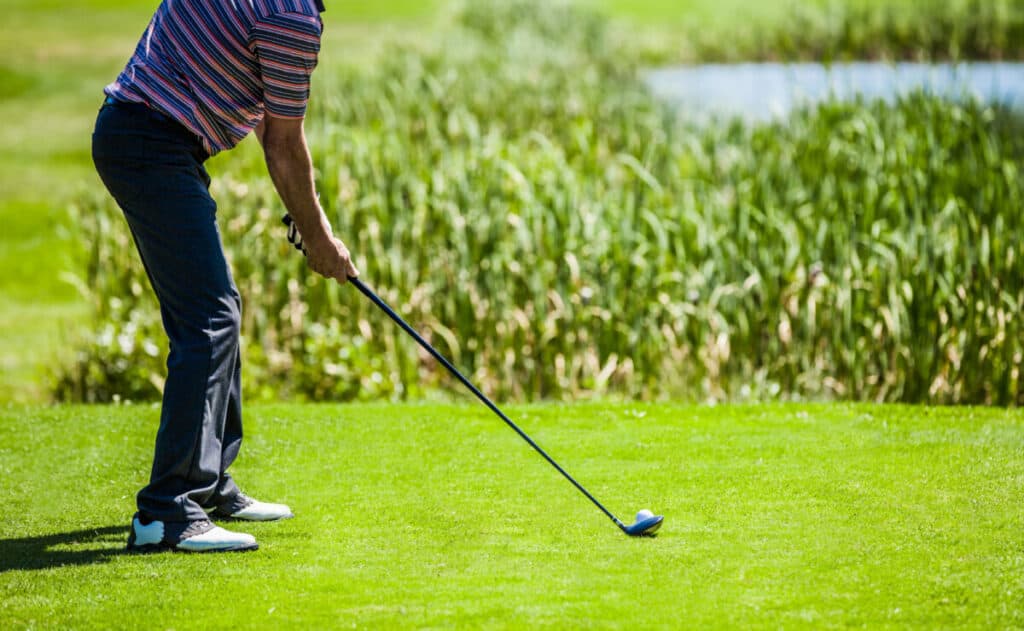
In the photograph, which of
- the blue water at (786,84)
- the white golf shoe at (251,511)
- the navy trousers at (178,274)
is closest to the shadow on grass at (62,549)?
the navy trousers at (178,274)

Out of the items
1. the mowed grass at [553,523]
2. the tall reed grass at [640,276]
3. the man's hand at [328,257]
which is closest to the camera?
the mowed grass at [553,523]

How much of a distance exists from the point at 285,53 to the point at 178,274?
63cm

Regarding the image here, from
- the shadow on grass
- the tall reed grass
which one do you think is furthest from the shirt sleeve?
the tall reed grass

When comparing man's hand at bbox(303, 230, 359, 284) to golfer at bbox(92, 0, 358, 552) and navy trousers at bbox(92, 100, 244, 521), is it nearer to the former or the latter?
golfer at bbox(92, 0, 358, 552)

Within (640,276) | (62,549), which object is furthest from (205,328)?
(640,276)

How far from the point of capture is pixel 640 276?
6.07 metres

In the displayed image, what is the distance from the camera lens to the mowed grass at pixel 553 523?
2.87 meters

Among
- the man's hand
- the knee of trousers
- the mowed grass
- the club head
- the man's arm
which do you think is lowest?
the mowed grass

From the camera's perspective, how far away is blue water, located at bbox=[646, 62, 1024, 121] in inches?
336

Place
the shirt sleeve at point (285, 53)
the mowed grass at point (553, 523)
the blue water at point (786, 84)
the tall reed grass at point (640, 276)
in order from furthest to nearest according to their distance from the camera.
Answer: the blue water at point (786, 84), the tall reed grass at point (640, 276), the shirt sleeve at point (285, 53), the mowed grass at point (553, 523)

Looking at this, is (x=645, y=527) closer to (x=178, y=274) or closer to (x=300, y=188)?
(x=300, y=188)

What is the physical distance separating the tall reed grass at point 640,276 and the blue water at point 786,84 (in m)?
0.90

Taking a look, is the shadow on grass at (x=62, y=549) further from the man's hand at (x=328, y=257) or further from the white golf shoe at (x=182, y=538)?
the man's hand at (x=328, y=257)

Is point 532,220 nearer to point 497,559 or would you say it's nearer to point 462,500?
point 462,500
